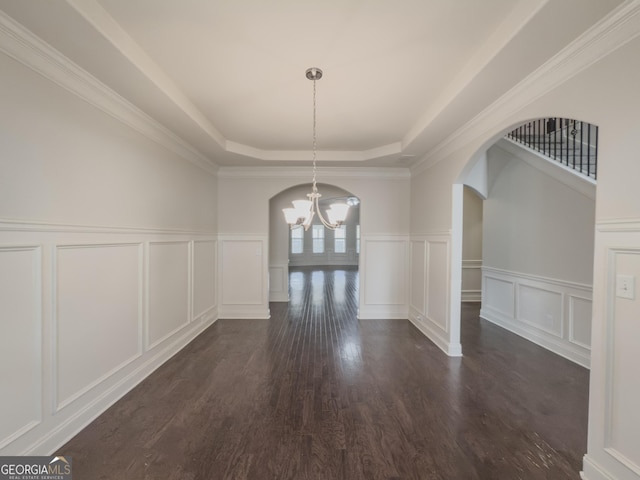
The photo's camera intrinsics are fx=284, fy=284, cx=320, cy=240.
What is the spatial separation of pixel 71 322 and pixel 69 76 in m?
1.78

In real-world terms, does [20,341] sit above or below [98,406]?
above

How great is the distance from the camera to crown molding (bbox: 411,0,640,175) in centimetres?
152

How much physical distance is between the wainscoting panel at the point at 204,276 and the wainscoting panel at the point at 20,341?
2.30m

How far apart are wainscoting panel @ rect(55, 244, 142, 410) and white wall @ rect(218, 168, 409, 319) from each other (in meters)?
2.30

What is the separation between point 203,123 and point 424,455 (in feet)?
12.2

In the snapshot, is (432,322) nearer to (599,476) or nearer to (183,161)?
(599,476)

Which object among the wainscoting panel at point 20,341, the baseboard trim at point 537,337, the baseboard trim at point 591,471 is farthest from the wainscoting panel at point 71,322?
the baseboard trim at point 537,337

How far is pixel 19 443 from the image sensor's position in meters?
1.72

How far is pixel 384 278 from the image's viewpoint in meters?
5.14

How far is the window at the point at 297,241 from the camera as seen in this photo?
45.0 feet

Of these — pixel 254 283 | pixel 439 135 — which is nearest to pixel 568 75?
pixel 439 135

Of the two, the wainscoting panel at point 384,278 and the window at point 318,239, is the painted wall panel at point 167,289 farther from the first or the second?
the window at point 318,239

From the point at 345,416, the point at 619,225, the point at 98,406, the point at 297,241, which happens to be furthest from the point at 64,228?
the point at 297,241

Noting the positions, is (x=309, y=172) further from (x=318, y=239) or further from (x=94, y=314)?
(x=318, y=239)
